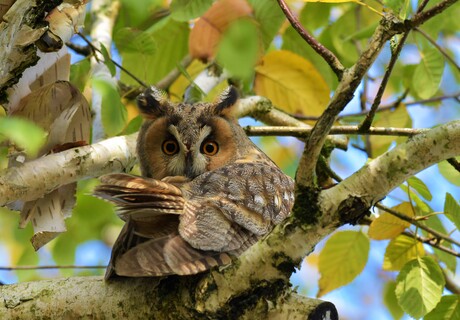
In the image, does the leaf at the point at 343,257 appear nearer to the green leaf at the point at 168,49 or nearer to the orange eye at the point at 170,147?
the orange eye at the point at 170,147

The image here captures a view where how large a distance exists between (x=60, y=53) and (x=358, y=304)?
656cm

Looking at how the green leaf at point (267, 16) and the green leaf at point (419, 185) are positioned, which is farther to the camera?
the green leaf at point (267, 16)

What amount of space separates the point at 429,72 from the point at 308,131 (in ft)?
3.31

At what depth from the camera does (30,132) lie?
936 millimetres

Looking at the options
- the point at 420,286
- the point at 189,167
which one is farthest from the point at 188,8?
the point at 420,286

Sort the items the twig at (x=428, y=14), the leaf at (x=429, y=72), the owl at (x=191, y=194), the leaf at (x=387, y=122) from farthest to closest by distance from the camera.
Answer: the leaf at (x=387, y=122) → the leaf at (x=429, y=72) → the owl at (x=191, y=194) → the twig at (x=428, y=14)

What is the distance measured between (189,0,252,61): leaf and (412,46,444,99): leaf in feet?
3.12

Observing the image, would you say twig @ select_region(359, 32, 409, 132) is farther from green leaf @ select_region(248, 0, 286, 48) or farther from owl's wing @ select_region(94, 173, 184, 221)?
green leaf @ select_region(248, 0, 286, 48)

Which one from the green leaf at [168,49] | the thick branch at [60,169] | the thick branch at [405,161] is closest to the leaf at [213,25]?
the green leaf at [168,49]

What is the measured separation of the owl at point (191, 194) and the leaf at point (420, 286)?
52 cm

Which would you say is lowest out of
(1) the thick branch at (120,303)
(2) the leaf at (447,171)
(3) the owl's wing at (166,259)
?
(1) the thick branch at (120,303)

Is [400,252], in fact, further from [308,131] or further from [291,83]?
[291,83]

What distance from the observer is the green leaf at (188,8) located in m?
2.56

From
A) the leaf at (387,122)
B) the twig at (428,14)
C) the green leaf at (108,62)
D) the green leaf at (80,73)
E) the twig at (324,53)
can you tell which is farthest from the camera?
the leaf at (387,122)
